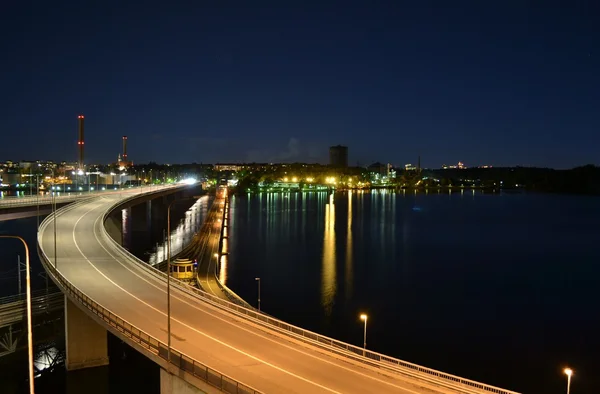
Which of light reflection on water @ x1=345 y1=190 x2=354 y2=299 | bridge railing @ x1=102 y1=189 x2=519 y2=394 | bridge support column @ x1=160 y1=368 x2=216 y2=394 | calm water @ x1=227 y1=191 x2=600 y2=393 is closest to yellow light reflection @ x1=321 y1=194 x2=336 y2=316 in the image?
calm water @ x1=227 y1=191 x2=600 y2=393

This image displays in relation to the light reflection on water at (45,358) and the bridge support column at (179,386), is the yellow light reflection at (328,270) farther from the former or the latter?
the bridge support column at (179,386)

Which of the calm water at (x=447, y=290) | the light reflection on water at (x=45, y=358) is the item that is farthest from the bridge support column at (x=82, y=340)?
the calm water at (x=447, y=290)

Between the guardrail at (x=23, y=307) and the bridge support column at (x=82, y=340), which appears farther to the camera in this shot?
the guardrail at (x=23, y=307)

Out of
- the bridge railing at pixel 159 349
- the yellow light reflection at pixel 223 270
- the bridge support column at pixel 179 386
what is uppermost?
the bridge railing at pixel 159 349

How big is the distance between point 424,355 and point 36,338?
21.8 meters

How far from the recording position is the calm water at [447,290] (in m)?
29.5

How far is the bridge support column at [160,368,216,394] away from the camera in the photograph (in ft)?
44.7

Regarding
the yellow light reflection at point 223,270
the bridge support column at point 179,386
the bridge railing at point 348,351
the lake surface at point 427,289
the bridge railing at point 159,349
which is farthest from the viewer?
the yellow light reflection at point 223,270

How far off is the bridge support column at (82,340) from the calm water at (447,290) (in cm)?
1338

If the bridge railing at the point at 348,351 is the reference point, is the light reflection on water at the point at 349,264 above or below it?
below

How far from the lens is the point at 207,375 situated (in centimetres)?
1361

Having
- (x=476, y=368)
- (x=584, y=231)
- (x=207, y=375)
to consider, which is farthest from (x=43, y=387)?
(x=584, y=231)

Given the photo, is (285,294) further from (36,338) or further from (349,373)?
(349,373)

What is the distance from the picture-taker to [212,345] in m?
16.5
